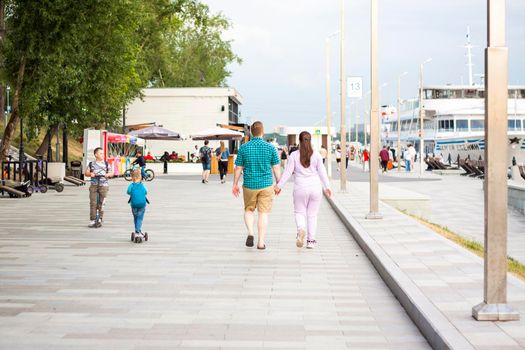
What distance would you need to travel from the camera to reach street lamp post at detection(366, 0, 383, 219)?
17.7m

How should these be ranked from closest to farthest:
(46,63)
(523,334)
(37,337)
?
(523,334), (37,337), (46,63)

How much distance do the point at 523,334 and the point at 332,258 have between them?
603 cm

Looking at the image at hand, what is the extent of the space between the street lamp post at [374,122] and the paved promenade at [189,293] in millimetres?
2037

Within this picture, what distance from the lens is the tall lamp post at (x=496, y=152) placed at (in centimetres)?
690

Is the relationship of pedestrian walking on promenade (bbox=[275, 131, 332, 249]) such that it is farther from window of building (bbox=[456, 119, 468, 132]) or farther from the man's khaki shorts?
window of building (bbox=[456, 119, 468, 132])

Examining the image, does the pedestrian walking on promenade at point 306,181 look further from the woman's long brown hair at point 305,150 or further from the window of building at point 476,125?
the window of building at point 476,125

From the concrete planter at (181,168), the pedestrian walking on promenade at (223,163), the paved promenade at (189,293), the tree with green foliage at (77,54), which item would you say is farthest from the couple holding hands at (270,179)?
the concrete planter at (181,168)

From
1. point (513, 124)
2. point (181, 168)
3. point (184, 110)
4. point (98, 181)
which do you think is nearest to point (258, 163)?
point (98, 181)

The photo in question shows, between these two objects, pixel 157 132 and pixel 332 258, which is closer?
pixel 332 258

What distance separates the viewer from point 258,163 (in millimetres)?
12719

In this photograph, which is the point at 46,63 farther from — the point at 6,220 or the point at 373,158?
the point at 373,158

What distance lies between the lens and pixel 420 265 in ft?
33.6

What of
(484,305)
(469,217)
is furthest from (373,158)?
(484,305)

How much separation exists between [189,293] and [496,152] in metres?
3.47
